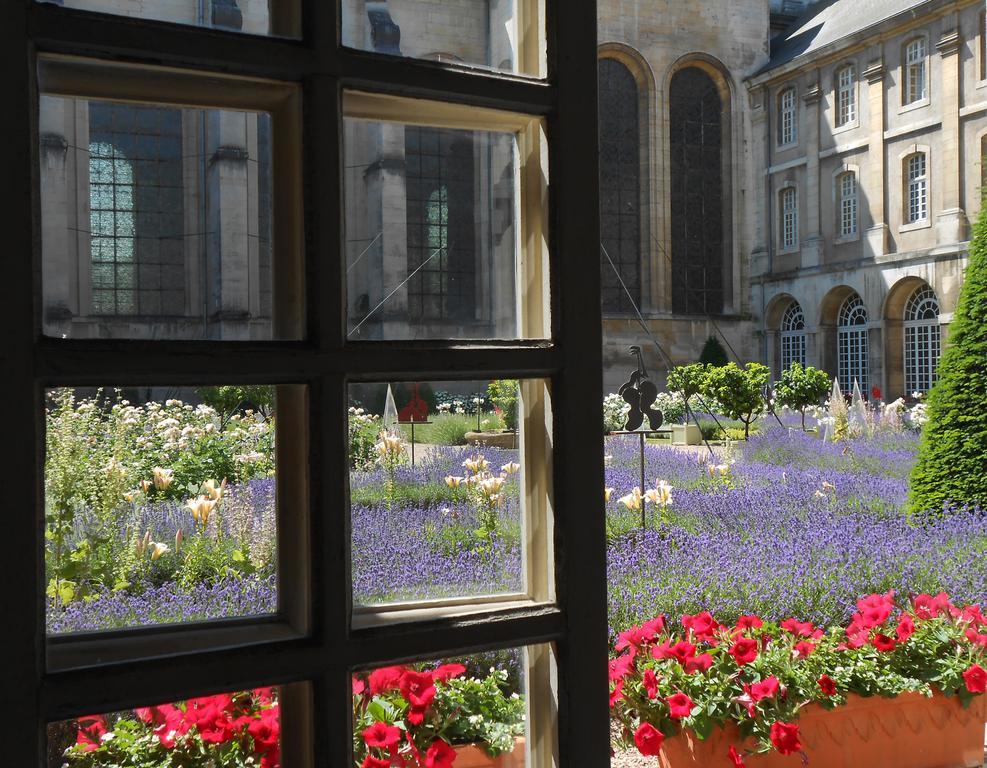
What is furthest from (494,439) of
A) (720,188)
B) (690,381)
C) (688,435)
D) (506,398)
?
(720,188)

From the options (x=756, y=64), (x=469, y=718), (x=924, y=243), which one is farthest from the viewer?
(x=756, y=64)

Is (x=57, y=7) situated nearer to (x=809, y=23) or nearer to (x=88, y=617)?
(x=88, y=617)

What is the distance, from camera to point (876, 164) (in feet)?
59.0

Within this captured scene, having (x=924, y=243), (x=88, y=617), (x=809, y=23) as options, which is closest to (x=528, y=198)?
(x=88, y=617)

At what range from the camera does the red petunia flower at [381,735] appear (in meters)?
0.88

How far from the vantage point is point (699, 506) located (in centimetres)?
473

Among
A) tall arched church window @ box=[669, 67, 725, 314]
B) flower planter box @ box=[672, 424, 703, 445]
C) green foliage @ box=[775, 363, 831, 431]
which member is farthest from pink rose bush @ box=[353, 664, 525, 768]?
tall arched church window @ box=[669, 67, 725, 314]

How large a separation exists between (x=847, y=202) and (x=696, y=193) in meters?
3.05

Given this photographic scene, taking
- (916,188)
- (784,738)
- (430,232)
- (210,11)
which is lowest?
(784,738)

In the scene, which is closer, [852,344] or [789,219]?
[852,344]

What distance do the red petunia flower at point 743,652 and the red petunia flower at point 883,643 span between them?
440 millimetres

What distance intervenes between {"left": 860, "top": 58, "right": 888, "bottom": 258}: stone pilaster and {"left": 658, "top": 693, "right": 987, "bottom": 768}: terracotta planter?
16.6 meters

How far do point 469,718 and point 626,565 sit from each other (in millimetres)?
2775

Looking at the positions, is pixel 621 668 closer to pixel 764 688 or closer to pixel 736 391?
pixel 764 688
